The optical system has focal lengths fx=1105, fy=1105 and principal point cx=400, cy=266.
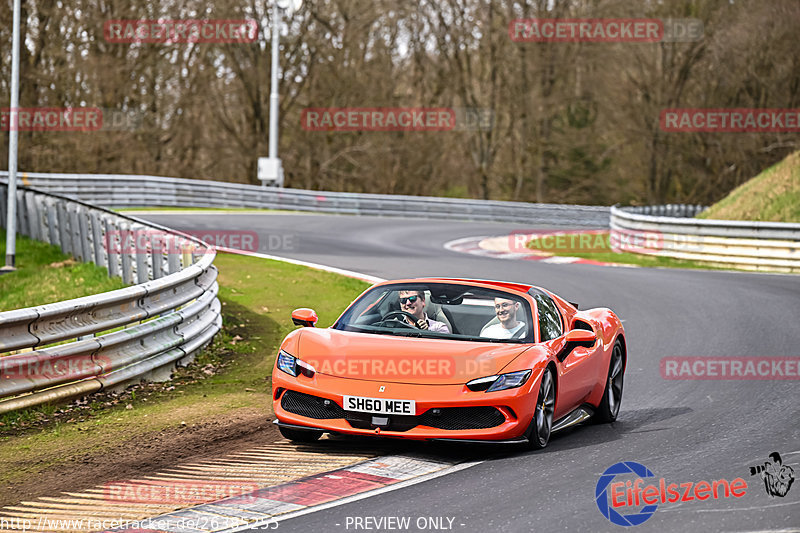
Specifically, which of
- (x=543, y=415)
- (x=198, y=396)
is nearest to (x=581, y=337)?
(x=543, y=415)

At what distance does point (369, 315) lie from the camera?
8.44 meters

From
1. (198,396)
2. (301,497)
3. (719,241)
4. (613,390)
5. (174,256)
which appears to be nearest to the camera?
(301,497)

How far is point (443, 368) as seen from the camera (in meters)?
7.45

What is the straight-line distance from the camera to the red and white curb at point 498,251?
24.0 meters

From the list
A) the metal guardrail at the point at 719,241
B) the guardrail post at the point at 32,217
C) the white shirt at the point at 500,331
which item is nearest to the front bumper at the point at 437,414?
the white shirt at the point at 500,331

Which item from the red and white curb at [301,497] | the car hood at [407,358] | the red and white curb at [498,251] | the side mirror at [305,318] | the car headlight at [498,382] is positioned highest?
the side mirror at [305,318]

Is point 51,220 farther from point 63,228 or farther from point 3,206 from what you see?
point 3,206

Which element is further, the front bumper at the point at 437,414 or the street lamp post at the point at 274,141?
the street lamp post at the point at 274,141

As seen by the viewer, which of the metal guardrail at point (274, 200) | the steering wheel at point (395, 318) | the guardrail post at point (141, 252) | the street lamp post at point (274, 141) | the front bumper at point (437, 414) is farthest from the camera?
the street lamp post at point (274, 141)

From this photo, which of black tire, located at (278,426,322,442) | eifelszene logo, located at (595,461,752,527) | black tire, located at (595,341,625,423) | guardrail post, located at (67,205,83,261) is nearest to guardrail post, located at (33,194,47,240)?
guardrail post, located at (67,205,83,261)

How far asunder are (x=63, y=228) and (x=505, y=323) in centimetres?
1308

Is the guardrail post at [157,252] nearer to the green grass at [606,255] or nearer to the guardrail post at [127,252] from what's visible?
the guardrail post at [127,252]

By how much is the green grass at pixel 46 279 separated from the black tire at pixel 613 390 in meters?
8.68

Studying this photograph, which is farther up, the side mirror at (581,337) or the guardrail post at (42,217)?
the side mirror at (581,337)
